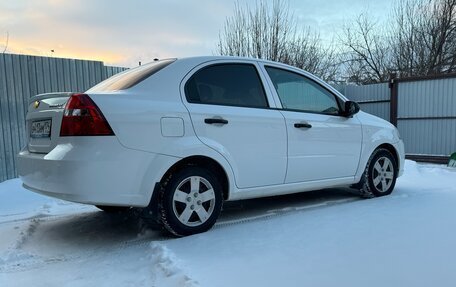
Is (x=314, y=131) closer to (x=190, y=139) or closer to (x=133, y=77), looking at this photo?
(x=190, y=139)

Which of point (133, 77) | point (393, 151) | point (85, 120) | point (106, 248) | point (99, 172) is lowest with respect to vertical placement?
point (106, 248)

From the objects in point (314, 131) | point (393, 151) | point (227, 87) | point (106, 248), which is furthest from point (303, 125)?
point (106, 248)

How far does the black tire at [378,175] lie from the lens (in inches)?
206

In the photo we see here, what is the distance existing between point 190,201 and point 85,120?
1.15 m

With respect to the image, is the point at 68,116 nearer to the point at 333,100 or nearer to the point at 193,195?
the point at 193,195

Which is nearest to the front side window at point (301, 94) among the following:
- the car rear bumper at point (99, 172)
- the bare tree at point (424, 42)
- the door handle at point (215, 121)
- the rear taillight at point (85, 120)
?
the door handle at point (215, 121)

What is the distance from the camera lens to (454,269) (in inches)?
108

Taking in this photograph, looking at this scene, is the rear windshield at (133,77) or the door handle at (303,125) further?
the door handle at (303,125)

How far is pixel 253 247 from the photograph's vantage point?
335cm

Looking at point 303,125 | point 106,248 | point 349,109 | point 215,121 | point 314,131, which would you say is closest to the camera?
point 106,248

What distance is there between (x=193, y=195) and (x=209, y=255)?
69cm

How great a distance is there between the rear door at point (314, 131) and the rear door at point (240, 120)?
0.18 meters

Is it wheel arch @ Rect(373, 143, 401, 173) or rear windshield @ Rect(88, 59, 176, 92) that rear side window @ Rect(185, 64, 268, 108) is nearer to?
rear windshield @ Rect(88, 59, 176, 92)

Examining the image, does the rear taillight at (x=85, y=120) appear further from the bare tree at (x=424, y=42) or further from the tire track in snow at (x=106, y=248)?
the bare tree at (x=424, y=42)
